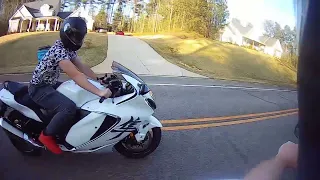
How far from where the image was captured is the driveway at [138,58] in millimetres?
1246

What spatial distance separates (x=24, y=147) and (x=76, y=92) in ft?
0.77

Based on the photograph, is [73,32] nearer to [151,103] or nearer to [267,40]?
[151,103]

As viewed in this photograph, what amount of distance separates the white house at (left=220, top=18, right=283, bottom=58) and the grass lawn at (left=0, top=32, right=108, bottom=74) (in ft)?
1.16

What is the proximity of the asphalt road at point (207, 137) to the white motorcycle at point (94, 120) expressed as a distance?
7 cm

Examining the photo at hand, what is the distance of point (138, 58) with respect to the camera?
125 centimetres

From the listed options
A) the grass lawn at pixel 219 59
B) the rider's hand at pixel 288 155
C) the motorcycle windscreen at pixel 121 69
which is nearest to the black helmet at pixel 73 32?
the motorcycle windscreen at pixel 121 69

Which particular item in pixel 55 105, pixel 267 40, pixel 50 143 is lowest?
pixel 50 143

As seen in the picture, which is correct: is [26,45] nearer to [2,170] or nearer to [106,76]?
[106,76]

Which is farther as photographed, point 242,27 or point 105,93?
point 105,93

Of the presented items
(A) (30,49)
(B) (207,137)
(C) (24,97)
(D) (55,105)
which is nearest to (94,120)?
(D) (55,105)

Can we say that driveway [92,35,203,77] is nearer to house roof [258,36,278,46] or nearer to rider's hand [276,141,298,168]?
house roof [258,36,278,46]

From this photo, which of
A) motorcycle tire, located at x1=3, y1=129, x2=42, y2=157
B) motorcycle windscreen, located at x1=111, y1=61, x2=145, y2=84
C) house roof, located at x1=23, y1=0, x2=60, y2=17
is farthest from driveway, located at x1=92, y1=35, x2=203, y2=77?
motorcycle tire, located at x1=3, y1=129, x2=42, y2=157

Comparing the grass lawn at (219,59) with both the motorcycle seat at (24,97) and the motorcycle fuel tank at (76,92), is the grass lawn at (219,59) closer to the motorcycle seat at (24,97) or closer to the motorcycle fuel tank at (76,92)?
the motorcycle fuel tank at (76,92)

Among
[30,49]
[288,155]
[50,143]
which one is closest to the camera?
[288,155]
